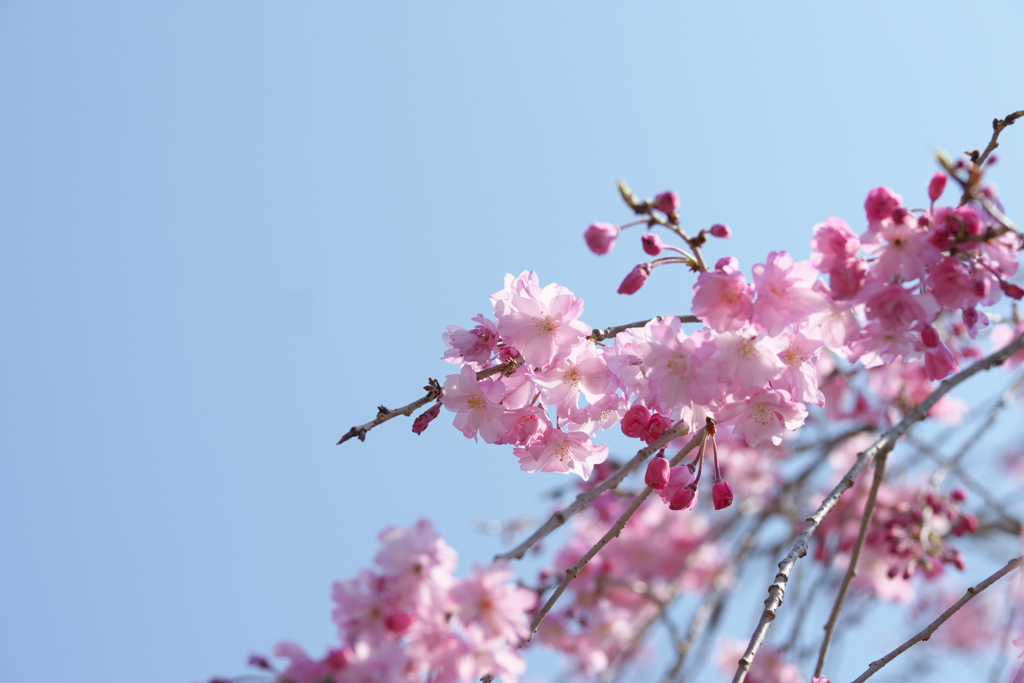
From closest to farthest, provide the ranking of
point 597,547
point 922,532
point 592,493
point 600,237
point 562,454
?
1. point 592,493
2. point 597,547
3. point 600,237
4. point 562,454
5. point 922,532

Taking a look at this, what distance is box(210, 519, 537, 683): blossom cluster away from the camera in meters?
1.17

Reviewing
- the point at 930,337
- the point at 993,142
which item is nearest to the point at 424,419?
the point at 930,337

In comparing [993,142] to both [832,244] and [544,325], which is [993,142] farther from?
[544,325]

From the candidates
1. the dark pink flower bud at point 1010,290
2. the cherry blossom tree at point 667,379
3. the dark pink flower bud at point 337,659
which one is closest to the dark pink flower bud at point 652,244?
the cherry blossom tree at point 667,379

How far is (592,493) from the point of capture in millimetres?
1408

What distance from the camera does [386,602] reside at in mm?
1198

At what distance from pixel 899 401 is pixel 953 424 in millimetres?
1023

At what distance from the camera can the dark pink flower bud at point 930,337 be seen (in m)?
1.55

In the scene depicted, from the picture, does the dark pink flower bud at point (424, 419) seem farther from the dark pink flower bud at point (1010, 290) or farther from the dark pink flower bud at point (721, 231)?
the dark pink flower bud at point (1010, 290)

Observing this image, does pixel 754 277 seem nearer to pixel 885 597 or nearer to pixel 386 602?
pixel 386 602

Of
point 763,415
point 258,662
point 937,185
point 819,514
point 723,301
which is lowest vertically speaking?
point 258,662

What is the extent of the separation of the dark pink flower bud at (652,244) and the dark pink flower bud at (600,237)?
70 mm

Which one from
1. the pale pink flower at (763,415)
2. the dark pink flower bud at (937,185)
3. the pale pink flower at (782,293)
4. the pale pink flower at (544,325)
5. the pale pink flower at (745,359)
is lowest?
the pale pink flower at (763,415)

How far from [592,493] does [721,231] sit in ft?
1.90
